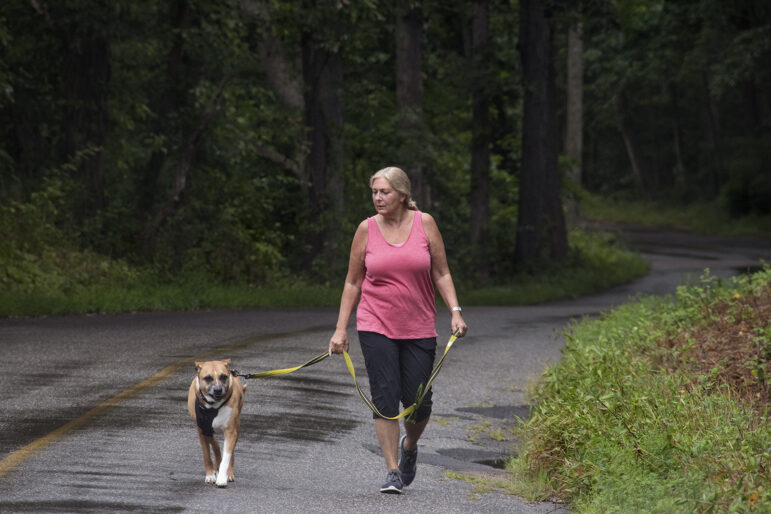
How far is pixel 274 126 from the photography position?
2636 centimetres

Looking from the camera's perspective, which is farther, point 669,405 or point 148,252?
point 148,252

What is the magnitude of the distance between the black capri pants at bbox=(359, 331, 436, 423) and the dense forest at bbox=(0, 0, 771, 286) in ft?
40.9

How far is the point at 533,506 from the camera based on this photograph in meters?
7.35

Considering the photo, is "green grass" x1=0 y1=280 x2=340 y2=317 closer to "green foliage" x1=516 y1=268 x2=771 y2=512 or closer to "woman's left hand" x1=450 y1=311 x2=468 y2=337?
"green foliage" x1=516 y1=268 x2=771 y2=512

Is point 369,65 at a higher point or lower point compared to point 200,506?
higher

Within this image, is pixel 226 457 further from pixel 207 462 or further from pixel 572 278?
pixel 572 278

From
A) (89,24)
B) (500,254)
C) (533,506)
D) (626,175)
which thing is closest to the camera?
(533,506)

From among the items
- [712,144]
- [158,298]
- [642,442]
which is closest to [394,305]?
[642,442]

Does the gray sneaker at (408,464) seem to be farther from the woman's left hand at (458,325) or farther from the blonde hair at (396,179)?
the blonde hair at (396,179)

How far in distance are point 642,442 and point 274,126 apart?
19.9 meters

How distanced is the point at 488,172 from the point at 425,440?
23495mm

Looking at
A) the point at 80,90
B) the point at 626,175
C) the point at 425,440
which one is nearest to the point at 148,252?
the point at 80,90

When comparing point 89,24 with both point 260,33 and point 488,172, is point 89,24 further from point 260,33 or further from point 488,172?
point 488,172

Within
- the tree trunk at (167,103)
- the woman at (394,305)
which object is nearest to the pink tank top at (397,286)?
the woman at (394,305)
